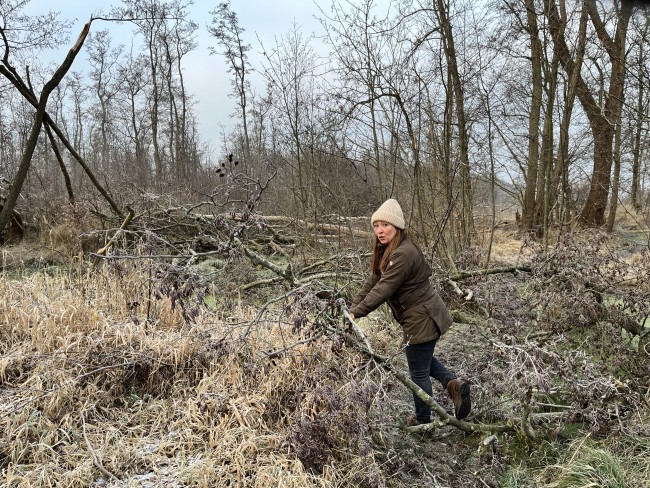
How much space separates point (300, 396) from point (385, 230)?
1.23 m

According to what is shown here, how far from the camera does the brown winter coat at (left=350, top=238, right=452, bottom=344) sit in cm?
311

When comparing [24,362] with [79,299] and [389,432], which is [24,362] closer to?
[79,299]

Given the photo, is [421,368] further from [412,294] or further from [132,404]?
[132,404]

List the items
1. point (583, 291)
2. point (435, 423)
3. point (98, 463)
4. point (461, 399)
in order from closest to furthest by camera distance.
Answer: point (98, 463)
point (435, 423)
point (461, 399)
point (583, 291)

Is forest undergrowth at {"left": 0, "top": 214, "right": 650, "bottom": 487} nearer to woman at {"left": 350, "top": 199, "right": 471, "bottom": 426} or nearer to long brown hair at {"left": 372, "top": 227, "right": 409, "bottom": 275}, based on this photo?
woman at {"left": 350, "top": 199, "right": 471, "bottom": 426}

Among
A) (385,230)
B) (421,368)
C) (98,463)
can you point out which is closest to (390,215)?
(385,230)

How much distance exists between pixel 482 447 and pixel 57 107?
27232 mm

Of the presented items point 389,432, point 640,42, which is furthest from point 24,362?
point 640,42

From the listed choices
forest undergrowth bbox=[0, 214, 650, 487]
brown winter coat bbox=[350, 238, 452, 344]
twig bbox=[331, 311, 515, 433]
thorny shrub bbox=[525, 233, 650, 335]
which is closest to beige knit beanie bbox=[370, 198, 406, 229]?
brown winter coat bbox=[350, 238, 452, 344]

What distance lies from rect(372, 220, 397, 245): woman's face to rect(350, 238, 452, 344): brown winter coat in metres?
0.10

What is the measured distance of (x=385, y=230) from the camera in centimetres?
326

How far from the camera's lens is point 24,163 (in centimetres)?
673

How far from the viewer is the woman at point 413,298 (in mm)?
3131

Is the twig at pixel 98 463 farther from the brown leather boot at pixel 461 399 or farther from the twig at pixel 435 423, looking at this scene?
the brown leather boot at pixel 461 399
